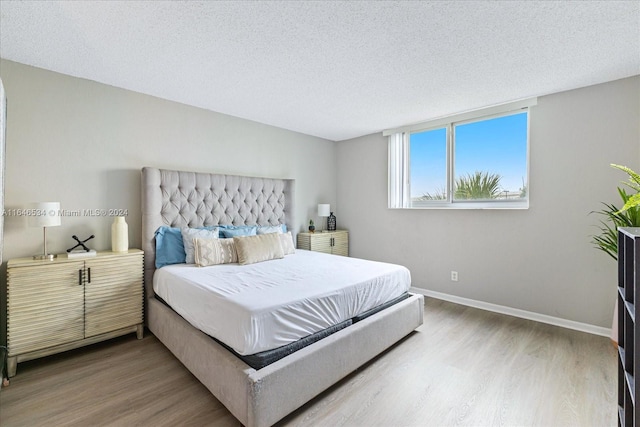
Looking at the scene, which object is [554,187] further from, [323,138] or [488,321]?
[323,138]

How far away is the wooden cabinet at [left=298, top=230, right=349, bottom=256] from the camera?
429 cm

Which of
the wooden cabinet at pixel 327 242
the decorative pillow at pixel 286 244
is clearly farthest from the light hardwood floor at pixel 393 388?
the wooden cabinet at pixel 327 242

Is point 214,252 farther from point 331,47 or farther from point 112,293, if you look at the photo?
point 331,47

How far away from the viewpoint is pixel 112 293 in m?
2.51

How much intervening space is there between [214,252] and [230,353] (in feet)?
4.31

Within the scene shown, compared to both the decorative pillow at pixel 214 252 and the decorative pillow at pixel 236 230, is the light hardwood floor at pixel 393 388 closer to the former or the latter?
the decorative pillow at pixel 214 252

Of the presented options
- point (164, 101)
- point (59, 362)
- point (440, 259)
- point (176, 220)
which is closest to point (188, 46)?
point (164, 101)

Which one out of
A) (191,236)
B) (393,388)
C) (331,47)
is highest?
(331,47)

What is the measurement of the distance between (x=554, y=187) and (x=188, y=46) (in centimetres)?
374

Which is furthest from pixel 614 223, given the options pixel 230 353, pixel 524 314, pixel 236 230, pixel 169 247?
pixel 169 247

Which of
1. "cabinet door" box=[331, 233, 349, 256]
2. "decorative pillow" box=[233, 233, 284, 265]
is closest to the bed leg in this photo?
"decorative pillow" box=[233, 233, 284, 265]

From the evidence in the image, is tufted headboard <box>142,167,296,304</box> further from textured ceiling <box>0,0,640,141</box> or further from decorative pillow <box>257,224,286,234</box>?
textured ceiling <box>0,0,640,141</box>

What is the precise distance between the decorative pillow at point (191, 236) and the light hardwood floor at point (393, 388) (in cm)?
83

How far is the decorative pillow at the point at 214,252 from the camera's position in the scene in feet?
9.05
